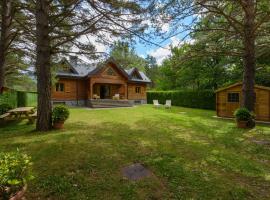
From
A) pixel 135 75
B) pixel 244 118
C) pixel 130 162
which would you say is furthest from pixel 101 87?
pixel 130 162

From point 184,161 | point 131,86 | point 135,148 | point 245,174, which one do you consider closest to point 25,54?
point 135,148

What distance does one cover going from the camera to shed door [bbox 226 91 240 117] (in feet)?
60.6

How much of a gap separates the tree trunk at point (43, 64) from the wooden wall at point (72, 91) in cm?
1569

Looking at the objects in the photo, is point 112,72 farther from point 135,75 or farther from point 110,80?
point 135,75

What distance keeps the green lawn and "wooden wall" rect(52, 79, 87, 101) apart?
1658 cm

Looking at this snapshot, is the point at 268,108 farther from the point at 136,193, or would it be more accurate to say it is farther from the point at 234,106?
the point at 136,193

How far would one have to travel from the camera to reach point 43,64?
10.2 meters

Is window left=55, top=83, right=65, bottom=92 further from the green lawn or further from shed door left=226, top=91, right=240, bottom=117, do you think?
the green lawn

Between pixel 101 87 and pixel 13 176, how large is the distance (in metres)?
29.7

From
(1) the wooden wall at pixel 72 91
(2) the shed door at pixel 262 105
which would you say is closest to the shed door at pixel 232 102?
(2) the shed door at pixel 262 105

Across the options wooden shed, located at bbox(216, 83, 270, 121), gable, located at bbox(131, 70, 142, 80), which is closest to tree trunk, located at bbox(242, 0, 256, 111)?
wooden shed, located at bbox(216, 83, 270, 121)

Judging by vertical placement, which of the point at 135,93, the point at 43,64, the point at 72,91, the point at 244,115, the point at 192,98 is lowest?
the point at 244,115

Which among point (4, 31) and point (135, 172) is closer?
point (135, 172)

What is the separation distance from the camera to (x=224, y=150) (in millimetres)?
8000
